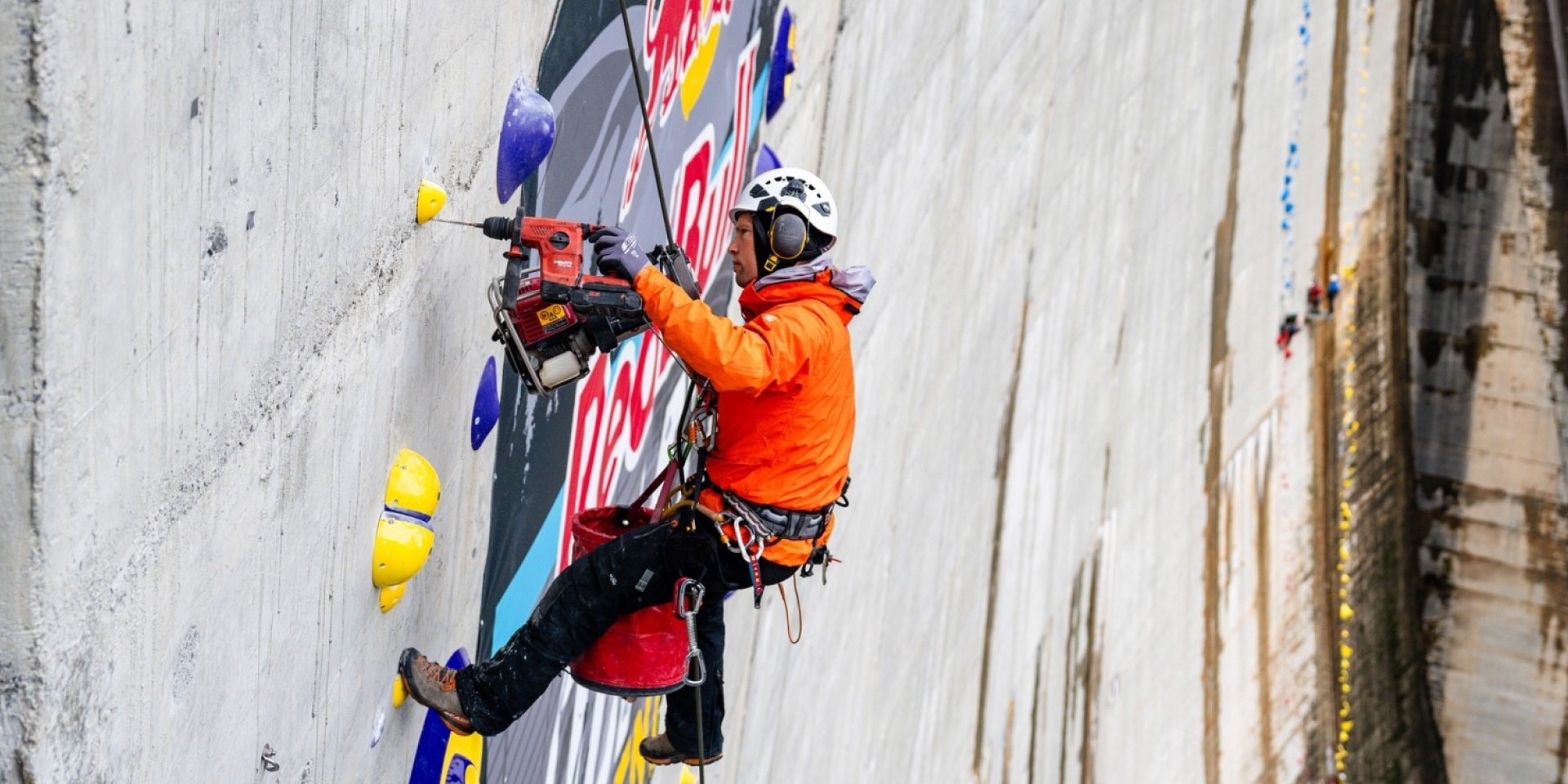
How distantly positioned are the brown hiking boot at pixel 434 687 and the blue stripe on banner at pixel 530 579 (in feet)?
2.56

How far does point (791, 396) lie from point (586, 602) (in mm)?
733

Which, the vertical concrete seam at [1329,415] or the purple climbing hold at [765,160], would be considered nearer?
the purple climbing hold at [765,160]

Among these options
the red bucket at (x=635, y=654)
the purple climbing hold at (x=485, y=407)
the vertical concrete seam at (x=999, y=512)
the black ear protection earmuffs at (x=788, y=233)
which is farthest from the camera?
the vertical concrete seam at (x=999, y=512)

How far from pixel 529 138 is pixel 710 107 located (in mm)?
2091

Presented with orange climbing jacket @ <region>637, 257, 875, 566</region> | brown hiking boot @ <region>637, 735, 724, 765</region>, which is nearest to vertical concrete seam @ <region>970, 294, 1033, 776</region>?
brown hiking boot @ <region>637, 735, 724, 765</region>

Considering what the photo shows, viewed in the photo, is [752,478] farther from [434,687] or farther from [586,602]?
[434,687]

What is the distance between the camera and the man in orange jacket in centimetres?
371

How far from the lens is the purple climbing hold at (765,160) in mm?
6605

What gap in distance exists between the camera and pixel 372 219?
10.2 ft

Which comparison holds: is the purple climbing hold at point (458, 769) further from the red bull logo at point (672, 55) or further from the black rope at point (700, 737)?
the red bull logo at point (672, 55)

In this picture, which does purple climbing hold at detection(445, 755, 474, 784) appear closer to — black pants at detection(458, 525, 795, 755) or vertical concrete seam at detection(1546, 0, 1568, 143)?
black pants at detection(458, 525, 795, 755)

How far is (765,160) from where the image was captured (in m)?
6.65

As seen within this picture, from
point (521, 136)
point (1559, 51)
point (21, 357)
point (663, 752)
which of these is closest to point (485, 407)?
point (521, 136)

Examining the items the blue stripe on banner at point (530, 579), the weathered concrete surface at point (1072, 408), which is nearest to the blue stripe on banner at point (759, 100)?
the weathered concrete surface at point (1072, 408)
